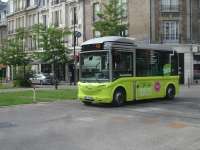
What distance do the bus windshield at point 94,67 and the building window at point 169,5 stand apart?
92.1 feet

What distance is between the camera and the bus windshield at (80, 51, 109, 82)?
57.1 feet

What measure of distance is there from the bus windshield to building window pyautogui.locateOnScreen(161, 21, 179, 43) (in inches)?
1085

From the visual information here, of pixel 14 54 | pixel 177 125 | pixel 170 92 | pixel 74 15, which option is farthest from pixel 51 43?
pixel 177 125

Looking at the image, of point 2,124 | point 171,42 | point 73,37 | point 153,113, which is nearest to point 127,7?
point 171,42

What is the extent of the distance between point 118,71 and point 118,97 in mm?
1122

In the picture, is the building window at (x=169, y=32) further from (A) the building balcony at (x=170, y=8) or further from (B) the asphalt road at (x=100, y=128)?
(B) the asphalt road at (x=100, y=128)

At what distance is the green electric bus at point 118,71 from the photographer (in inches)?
685

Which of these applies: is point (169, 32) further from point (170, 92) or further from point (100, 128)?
point (100, 128)

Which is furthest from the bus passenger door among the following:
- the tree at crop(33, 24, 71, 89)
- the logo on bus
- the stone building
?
the stone building

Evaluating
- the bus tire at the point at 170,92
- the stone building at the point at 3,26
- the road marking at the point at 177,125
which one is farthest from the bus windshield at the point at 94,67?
the stone building at the point at 3,26

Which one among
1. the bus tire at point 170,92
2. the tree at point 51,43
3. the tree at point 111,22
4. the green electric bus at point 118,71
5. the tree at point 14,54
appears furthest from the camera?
the tree at point 14,54

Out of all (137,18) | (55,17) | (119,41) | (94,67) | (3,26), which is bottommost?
(94,67)

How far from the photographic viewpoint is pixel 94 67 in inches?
701

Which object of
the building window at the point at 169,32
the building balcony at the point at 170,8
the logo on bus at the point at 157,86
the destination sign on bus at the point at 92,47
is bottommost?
the logo on bus at the point at 157,86
